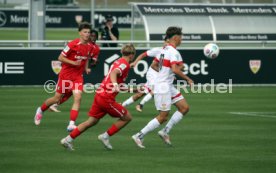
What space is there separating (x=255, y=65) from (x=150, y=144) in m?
14.3

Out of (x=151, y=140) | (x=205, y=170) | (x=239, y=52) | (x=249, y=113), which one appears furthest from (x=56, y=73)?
(x=205, y=170)

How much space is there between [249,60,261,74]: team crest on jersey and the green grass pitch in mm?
5765

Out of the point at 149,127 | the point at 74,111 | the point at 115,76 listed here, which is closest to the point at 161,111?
the point at 149,127

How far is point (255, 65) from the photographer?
97.0 feet

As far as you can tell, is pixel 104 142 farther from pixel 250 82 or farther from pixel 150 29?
pixel 150 29

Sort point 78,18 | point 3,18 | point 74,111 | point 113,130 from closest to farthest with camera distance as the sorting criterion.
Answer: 1. point 113,130
2. point 74,111
3. point 78,18
4. point 3,18

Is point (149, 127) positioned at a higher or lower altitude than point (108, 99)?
lower

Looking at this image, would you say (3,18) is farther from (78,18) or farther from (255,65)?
(255,65)

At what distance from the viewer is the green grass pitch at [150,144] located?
13164 mm

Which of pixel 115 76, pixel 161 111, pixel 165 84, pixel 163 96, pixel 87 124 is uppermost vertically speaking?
pixel 115 76

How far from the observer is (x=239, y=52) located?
29578 mm

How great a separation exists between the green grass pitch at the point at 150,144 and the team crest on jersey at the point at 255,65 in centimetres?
576

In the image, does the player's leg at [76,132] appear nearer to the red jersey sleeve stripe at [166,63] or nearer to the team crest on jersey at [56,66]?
the red jersey sleeve stripe at [166,63]

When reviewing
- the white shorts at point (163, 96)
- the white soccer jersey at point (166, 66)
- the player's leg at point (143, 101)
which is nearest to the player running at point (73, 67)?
the white soccer jersey at point (166, 66)
